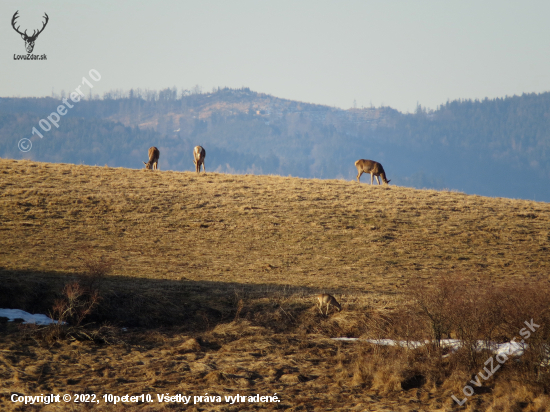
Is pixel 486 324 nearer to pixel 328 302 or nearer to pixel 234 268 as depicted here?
pixel 328 302

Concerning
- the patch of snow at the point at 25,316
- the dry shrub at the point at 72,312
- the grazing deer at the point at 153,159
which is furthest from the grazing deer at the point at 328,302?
the grazing deer at the point at 153,159

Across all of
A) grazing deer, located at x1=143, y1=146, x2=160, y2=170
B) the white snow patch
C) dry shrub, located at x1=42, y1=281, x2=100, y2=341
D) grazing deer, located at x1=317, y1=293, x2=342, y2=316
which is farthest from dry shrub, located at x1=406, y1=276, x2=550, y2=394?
grazing deer, located at x1=143, y1=146, x2=160, y2=170

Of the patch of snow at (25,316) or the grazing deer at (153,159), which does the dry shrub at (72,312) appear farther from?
the grazing deer at (153,159)

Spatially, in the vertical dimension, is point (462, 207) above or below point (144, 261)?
above

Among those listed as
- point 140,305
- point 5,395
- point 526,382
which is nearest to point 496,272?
point 526,382

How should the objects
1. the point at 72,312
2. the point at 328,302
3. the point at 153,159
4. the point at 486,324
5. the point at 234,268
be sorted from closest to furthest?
the point at 486,324 < the point at 72,312 < the point at 328,302 < the point at 234,268 < the point at 153,159

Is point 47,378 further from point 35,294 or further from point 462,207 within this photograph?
point 462,207

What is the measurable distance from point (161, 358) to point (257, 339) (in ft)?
6.16

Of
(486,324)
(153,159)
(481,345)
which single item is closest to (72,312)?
(481,345)

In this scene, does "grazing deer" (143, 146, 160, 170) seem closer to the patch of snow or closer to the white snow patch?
the patch of snow

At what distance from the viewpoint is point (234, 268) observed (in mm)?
16344

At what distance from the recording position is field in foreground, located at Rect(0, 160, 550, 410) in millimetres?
7824

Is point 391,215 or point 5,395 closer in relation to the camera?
point 5,395

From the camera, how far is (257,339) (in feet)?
32.0
